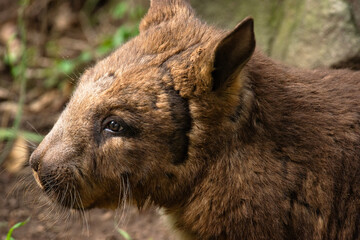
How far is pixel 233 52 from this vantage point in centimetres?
299

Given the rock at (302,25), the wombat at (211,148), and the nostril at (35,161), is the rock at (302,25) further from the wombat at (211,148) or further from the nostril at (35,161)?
the nostril at (35,161)

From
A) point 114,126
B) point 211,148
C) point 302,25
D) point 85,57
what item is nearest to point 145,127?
point 114,126

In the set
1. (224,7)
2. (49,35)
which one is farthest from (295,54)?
(49,35)

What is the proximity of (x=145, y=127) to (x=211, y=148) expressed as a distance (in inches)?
16.2

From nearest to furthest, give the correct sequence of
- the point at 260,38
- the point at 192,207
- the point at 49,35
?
the point at 192,207, the point at 260,38, the point at 49,35

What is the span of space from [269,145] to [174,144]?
57 cm

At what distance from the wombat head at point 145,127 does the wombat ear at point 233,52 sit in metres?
0.01

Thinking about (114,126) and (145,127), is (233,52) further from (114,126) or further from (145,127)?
(114,126)

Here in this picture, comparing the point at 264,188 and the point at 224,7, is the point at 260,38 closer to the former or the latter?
the point at 224,7

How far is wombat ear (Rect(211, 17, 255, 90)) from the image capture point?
286 cm

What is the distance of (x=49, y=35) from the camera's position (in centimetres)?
798

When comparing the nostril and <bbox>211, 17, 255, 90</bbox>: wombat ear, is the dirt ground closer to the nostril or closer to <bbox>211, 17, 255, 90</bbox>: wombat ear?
the nostril

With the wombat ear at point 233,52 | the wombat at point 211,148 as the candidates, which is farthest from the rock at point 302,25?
the wombat ear at point 233,52

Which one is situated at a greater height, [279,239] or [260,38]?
[260,38]
